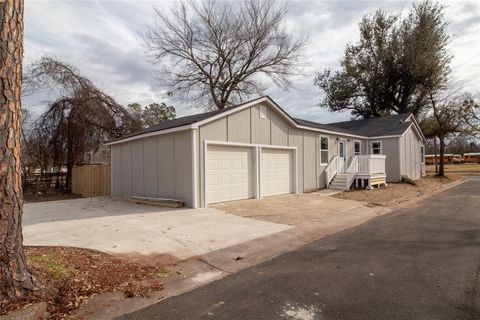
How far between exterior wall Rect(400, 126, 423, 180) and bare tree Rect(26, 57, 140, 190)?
1879 cm

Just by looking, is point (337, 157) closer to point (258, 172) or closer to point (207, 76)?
point (258, 172)

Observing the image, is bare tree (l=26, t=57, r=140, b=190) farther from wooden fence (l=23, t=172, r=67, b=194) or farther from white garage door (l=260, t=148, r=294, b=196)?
white garage door (l=260, t=148, r=294, b=196)

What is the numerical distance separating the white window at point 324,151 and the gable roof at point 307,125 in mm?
519

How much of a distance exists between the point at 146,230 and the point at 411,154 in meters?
21.0

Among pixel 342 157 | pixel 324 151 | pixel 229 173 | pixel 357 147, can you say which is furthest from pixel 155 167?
pixel 357 147

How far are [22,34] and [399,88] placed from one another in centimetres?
3307

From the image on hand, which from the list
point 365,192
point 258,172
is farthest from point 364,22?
point 258,172

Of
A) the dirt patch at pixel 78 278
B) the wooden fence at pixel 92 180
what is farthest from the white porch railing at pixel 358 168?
the dirt patch at pixel 78 278

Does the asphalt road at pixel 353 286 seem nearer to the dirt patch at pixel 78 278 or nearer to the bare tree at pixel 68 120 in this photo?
the dirt patch at pixel 78 278

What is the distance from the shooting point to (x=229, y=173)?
1178 cm

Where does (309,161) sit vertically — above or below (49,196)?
above

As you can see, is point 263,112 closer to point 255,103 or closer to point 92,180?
point 255,103

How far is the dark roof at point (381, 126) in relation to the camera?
69.4ft

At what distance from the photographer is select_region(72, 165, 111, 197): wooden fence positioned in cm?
1661
